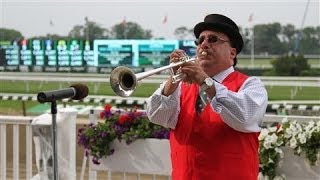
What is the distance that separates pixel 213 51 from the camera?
1961 millimetres

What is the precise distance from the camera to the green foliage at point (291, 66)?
20891 mm

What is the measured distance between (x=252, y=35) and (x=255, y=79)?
71.3ft

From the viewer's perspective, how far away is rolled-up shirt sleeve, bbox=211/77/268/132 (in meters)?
1.81

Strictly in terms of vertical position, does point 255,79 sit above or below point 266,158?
above

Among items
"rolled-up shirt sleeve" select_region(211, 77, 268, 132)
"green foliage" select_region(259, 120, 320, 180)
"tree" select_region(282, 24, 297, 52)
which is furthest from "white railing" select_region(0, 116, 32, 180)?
"tree" select_region(282, 24, 297, 52)

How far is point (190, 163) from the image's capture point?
1947 millimetres

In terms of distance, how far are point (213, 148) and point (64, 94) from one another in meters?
0.70

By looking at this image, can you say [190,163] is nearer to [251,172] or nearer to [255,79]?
[251,172]

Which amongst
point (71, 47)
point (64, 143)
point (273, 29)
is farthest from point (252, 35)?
point (64, 143)

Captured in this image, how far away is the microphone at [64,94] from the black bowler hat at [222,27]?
0.61m

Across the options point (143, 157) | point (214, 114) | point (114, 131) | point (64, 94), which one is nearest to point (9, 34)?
point (114, 131)

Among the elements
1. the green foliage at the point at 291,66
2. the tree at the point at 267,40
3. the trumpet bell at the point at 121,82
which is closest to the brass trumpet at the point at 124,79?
the trumpet bell at the point at 121,82

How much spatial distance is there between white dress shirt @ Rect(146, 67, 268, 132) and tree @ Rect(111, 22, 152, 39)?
20243 mm

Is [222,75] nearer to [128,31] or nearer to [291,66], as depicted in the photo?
[291,66]
